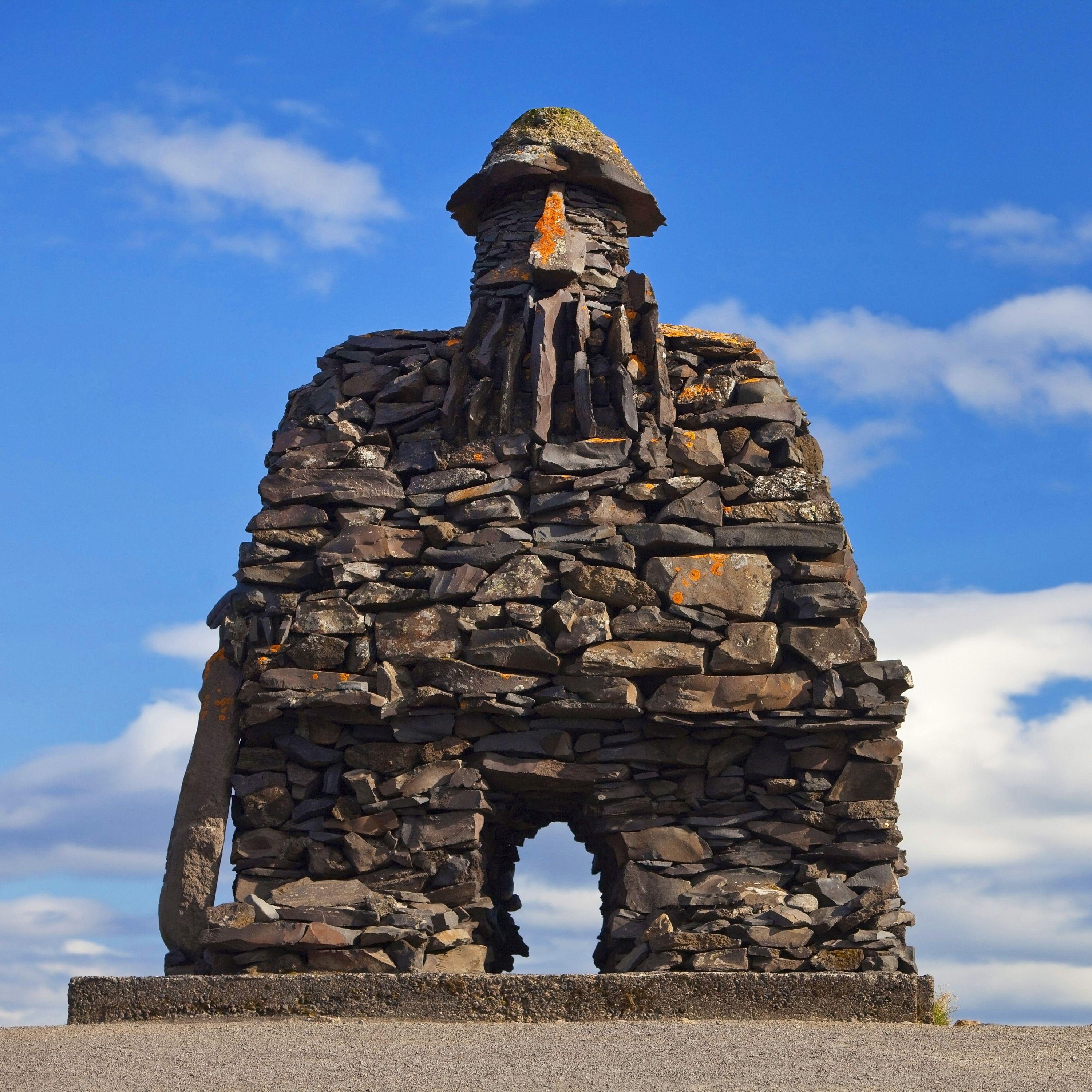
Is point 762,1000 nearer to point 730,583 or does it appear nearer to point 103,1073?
point 730,583

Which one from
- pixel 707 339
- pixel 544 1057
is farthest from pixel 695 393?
pixel 544 1057

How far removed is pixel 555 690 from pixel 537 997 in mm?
2450

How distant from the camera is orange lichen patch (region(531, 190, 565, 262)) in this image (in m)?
12.7

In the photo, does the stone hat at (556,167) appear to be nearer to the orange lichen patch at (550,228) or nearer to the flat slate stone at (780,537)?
the orange lichen patch at (550,228)

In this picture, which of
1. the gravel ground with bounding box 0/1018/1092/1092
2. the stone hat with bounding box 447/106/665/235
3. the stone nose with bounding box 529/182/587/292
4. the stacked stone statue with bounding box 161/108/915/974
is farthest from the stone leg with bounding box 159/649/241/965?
the stone hat with bounding box 447/106/665/235

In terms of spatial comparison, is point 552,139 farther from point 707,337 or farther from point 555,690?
point 555,690

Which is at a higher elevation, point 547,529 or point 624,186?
point 624,186

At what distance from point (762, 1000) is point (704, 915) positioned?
114cm

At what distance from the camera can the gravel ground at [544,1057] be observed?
7457 millimetres

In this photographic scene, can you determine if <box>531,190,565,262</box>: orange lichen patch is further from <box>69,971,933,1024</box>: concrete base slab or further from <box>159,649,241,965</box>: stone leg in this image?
<box>69,971,933,1024</box>: concrete base slab

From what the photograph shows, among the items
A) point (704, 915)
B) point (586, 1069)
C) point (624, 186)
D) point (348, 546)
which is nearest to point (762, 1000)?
point (704, 915)

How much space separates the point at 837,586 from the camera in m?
11.6

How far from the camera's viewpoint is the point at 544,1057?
808 centimetres

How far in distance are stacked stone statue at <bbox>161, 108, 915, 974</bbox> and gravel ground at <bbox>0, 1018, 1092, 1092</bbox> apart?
1.36 m
